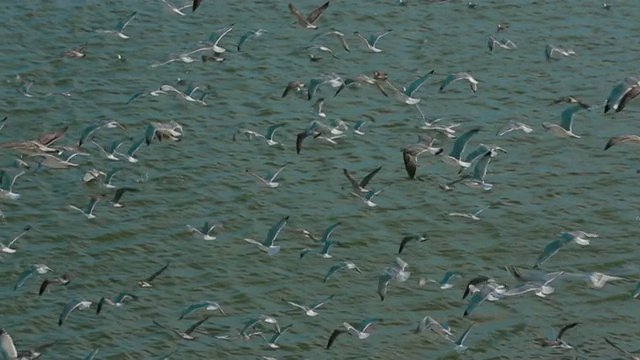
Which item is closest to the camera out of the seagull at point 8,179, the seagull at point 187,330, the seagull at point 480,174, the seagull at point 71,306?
the seagull at point 187,330

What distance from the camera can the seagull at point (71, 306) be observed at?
77.8 feet

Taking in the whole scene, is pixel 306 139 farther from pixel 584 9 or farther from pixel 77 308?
pixel 584 9

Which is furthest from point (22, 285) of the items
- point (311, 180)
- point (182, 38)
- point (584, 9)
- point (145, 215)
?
point (584, 9)

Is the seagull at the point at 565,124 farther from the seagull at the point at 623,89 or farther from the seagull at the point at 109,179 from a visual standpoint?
the seagull at the point at 109,179

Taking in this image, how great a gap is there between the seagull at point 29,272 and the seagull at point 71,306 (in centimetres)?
107

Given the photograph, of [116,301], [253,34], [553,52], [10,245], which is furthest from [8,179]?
[553,52]

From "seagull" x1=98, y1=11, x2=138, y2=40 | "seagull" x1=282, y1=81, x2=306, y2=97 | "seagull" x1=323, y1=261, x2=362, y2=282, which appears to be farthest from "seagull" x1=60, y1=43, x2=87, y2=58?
"seagull" x1=323, y1=261, x2=362, y2=282

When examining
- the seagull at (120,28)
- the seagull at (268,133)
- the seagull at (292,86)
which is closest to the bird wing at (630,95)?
the seagull at (268,133)

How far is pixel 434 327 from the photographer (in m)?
23.4

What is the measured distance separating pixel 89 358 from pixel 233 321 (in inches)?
109

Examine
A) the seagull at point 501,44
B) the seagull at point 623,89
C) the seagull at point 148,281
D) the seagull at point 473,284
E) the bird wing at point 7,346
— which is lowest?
the seagull at point 501,44

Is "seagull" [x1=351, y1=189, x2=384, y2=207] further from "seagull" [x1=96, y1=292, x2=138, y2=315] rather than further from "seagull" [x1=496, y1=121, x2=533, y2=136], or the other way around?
"seagull" [x1=96, y1=292, x2=138, y2=315]

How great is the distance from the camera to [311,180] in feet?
97.4

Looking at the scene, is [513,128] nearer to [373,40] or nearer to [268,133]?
[373,40]
